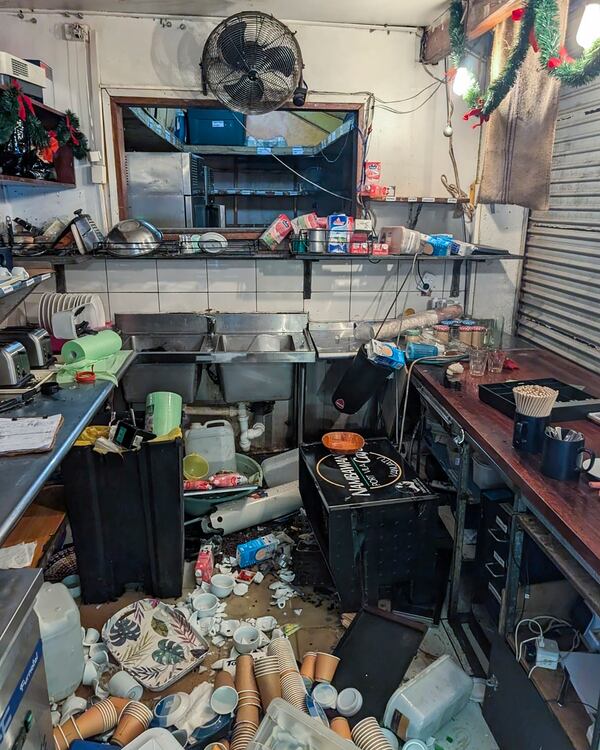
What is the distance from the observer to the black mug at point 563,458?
4.63ft

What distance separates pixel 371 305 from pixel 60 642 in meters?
2.32

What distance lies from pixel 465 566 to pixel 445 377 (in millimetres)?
783

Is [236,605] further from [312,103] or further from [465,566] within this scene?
[312,103]

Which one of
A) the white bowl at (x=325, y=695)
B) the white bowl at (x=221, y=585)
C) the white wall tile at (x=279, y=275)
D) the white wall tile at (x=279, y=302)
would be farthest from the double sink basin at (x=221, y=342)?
the white bowl at (x=325, y=695)

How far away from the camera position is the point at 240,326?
10.3ft

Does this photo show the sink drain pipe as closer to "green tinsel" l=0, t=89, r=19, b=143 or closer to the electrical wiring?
"green tinsel" l=0, t=89, r=19, b=143

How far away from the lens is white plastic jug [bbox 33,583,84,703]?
1649 millimetres

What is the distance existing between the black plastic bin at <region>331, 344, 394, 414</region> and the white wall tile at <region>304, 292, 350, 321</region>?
2.01 feet

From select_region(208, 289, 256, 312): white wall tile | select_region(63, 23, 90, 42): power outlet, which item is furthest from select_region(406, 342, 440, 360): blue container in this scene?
select_region(63, 23, 90, 42): power outlet

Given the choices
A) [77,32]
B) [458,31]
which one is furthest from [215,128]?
[458,31]

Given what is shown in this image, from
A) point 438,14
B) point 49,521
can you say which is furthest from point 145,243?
point 438,14

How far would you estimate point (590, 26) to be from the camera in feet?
5.11

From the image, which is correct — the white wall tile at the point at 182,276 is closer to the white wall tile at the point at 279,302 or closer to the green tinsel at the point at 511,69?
the white wall tile at the point at 279,302

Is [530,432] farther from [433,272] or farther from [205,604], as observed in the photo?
[433,272]
